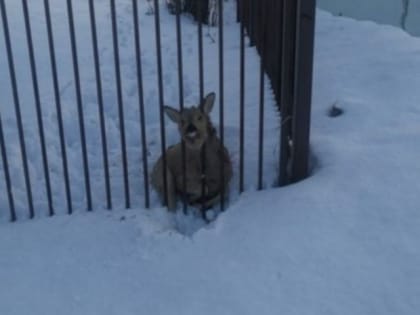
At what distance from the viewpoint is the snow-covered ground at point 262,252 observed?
3.05 meters

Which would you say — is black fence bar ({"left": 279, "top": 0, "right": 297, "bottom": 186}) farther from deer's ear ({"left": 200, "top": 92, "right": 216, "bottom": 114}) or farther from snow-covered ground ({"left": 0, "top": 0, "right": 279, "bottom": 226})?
deer's ear ({"left": 200, "top": 92, "right": 216, "bottom": 114})

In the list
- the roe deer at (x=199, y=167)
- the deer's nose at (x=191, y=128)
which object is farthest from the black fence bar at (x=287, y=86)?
the deer's nose at (x=191, y=128)

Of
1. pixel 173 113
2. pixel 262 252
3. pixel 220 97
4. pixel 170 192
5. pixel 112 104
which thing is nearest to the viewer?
pixel 262 252

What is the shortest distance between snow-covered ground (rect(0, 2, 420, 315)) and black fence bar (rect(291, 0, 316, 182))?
0.13 meters

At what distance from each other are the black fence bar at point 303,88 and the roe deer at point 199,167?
38cm

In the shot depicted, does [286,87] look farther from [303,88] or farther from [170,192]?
[170,192]

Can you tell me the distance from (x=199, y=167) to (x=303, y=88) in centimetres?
68

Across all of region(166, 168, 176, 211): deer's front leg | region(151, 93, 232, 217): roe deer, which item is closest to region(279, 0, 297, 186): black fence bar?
region(151, 93, 232, 217): roe deer

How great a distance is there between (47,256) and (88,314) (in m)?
0.51

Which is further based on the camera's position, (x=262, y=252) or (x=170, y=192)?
(x=170, y=192)

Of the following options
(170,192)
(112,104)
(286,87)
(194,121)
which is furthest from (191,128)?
(112,104)

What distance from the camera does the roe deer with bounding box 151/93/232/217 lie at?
12.3 feet

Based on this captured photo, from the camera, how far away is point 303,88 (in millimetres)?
3650

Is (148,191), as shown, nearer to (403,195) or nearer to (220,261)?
(220,261)
